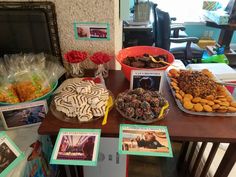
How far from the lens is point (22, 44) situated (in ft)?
3.23

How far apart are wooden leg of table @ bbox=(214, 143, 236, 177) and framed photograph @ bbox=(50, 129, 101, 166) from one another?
50 cm

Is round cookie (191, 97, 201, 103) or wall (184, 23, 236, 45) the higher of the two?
round cookie (191, 97, 201, 103)

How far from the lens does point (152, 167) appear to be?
143cm

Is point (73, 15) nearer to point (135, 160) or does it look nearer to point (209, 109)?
point (209, 109)

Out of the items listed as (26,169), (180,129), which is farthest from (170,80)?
(26,169)

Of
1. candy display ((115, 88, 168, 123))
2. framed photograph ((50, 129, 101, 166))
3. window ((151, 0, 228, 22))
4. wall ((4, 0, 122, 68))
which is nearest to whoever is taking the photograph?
framed photograph ((50, 129, 101, 166))

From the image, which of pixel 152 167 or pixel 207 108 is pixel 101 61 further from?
pixel 152 167

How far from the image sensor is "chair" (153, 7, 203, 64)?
1.86m

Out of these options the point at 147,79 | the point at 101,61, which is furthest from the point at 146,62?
the point at 101,61

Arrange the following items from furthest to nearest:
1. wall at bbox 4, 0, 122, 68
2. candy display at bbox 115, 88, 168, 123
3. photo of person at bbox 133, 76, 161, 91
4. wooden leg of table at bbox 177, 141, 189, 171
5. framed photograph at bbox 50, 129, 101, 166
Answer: wooden leg of table at bbox 177, 141, 189, 171 → wall at bbox 4, 0, 122, 68 → photo of person at bbox 133, 76, 161, 91 → candy display at bbox 115, 88, 168, 123 → framed photograph at bbox 50, 129, 101, 166

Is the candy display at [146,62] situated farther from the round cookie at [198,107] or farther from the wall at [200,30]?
the wall at [200,30]

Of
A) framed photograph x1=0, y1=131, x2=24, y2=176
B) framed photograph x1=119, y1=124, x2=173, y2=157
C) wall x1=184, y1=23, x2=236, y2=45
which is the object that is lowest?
wall x1=184, y1=23, x2=236, y2=45

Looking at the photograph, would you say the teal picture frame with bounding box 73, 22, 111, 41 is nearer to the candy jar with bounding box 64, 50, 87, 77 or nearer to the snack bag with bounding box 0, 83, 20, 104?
the candy jar with bounding box 64, 50, 87, 77

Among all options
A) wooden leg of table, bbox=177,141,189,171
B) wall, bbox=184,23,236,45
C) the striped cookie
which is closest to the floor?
wooden leg of table, bbox=177,141,189,171
